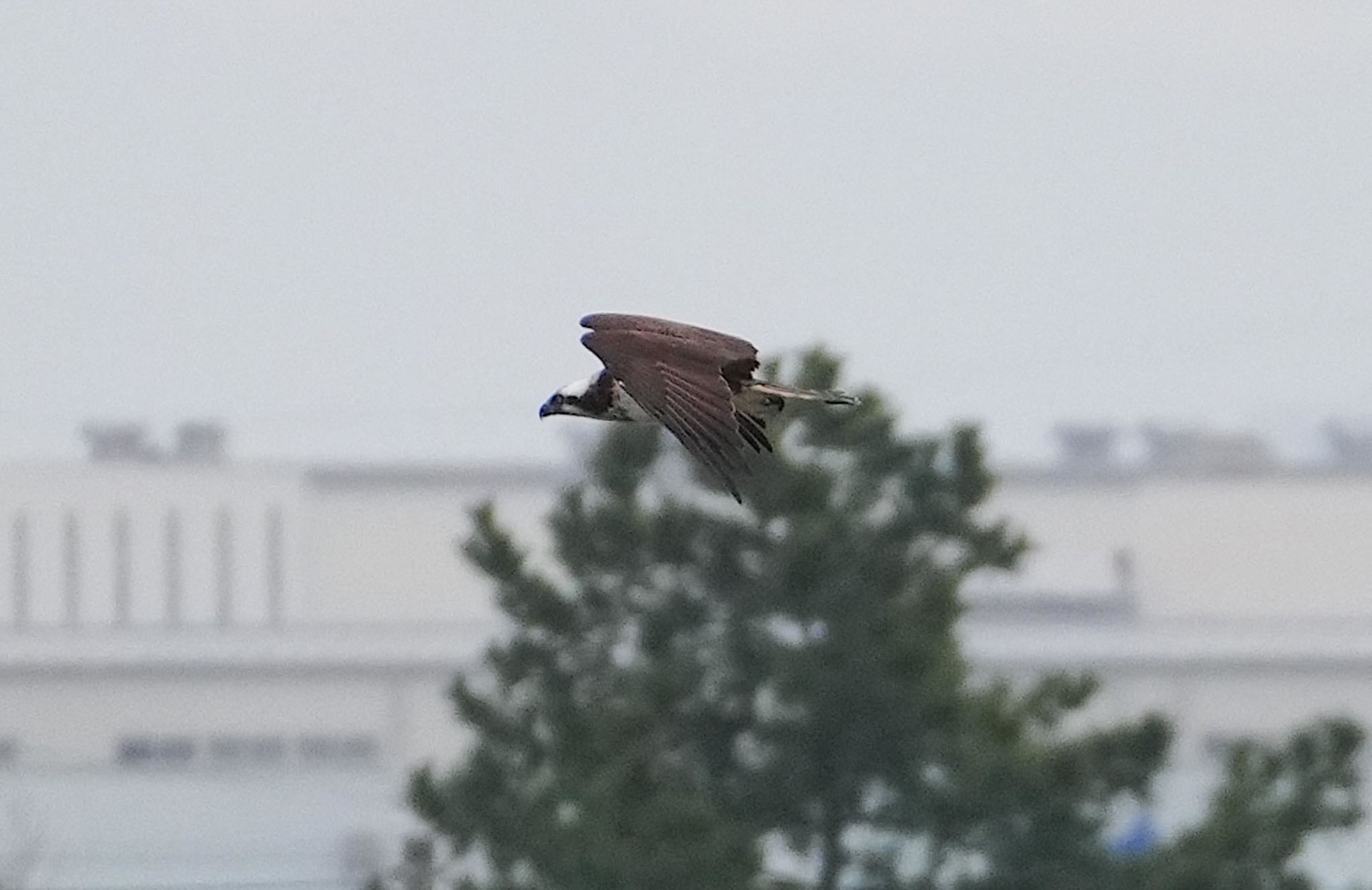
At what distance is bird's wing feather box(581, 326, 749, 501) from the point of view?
39.6 ft

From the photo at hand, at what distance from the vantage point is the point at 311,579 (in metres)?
103

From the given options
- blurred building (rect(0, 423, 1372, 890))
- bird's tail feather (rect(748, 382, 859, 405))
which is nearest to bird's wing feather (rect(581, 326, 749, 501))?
bird's tail feather (rect(748, 382, 859, 405))

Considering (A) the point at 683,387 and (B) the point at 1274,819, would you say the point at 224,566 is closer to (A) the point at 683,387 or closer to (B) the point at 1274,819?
(B) the point at 1274,819

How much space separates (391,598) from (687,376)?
296 feet

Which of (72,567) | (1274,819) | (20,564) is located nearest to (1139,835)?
(1274,819)

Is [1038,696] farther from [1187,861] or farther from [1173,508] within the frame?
[1173,508]

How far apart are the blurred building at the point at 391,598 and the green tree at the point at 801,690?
33666mm

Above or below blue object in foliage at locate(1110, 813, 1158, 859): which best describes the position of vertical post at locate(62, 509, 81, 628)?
below

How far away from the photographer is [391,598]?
103 meters

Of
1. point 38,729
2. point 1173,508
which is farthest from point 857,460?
point 1173,508

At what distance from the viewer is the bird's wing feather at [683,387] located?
475 inches

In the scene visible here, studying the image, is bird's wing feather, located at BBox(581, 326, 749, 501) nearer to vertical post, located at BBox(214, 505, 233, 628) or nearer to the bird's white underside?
the bird's white underside

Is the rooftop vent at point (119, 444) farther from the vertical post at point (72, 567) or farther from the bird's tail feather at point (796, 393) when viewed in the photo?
the bird's tail feather at point (796, 393)

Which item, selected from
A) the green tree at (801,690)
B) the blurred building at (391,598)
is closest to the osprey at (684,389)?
the green tree at (801,690)
